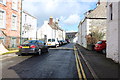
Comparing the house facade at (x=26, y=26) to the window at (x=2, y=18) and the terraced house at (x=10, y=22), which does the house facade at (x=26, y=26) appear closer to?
the terraced house at (x=10, y=22)

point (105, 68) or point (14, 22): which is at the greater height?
point (14, 22)

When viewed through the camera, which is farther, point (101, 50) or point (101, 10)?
point (101, 10)

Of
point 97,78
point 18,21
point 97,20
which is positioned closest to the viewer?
point 97,78

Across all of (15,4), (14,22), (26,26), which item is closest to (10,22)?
(14,22)

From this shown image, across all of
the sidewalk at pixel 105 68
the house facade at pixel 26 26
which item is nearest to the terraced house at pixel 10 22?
the house facade at pixel 26 26

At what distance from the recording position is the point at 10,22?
65.4 feet

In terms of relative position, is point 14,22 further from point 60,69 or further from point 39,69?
point 60,69

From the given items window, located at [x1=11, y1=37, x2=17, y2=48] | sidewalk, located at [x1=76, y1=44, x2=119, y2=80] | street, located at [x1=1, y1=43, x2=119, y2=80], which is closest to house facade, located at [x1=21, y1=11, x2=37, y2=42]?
window, located at [x1=11, y1=37, x2=17, y2=48]

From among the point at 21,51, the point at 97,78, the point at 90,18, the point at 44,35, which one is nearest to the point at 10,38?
the point at 21,51

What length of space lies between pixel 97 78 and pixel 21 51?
8.81 m

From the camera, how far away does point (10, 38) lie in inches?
775

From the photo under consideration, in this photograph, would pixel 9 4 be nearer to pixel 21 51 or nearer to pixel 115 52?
pixel 21 51

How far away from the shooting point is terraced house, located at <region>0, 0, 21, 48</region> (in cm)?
1842

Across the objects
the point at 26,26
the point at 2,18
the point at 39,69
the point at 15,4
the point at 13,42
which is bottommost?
the point at 39,69
